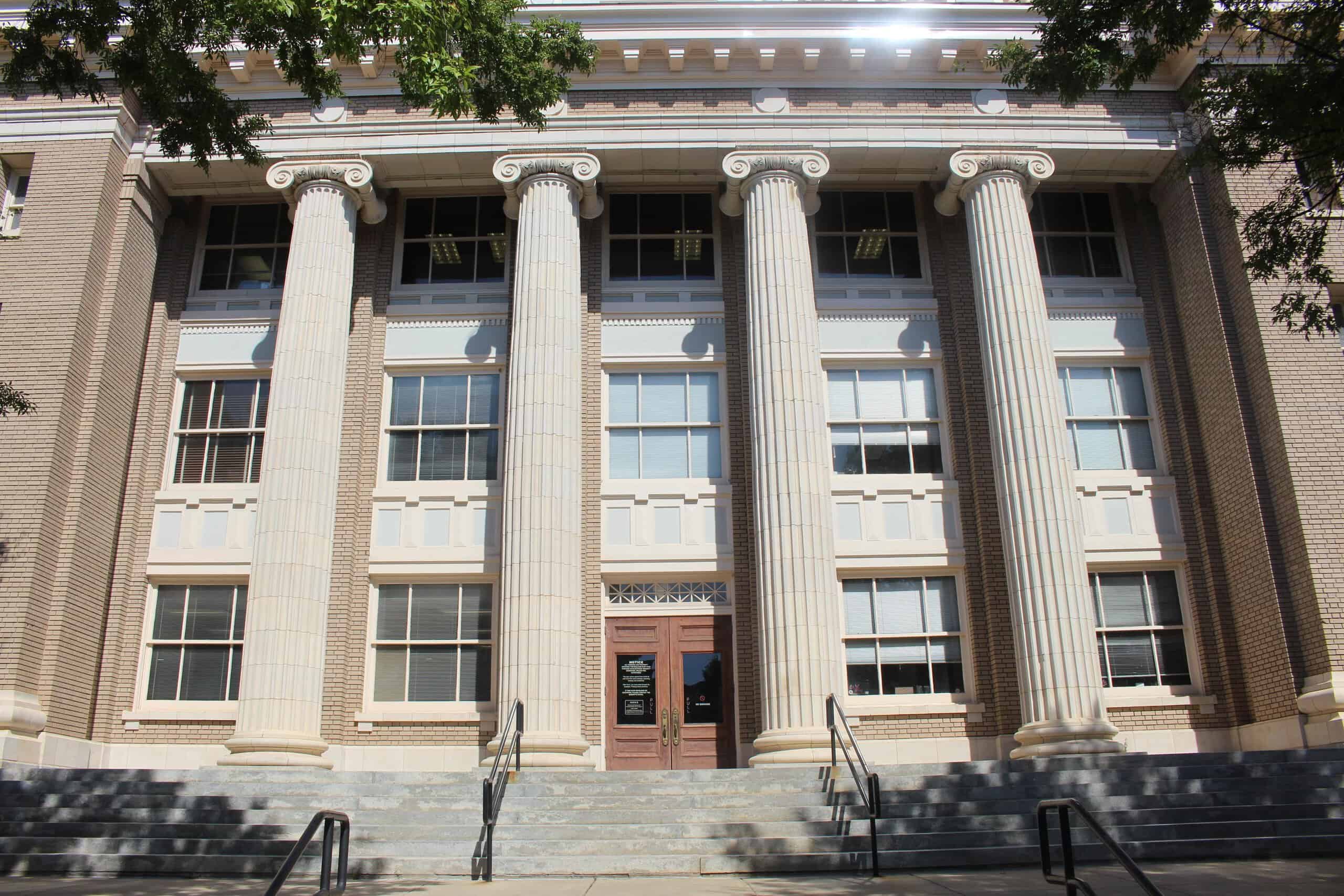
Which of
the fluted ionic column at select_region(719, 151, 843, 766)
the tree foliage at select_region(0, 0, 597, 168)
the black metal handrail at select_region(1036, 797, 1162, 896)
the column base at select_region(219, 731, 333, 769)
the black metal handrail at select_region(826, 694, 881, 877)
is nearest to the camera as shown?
the black metal handrail at select_region(1036, 797, 1162, 896)

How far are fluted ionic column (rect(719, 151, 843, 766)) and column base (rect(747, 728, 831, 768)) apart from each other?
14mm

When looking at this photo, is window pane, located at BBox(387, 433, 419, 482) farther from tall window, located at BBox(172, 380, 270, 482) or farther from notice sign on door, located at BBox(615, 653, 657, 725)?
notice sign on door, located at BBox(615, 653, 657, 725)

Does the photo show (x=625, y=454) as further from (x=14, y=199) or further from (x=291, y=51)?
(x=14, y=199)

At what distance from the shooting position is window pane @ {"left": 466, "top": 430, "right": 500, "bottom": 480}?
682 inches

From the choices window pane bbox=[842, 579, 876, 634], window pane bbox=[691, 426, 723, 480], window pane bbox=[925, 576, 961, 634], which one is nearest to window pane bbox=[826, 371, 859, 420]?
window pane bbox=[691, 426, 723, 480]

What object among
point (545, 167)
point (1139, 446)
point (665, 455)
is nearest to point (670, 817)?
point (665, 455)

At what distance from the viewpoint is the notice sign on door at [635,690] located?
16.2m

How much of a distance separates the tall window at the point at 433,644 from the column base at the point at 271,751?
1943mm

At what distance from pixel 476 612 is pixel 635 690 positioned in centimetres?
279

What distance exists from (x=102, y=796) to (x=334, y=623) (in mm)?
4477

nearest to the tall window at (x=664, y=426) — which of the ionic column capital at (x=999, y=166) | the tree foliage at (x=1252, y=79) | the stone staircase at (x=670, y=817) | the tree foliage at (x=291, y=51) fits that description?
the ionic column capital at (x=999, y=166)

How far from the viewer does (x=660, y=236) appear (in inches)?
743

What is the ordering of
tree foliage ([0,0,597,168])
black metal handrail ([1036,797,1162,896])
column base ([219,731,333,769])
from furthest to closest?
column base ([219,731,333,769]) < tree foliage ([0,0,597,168]) < black metal handrail ([1036,797,1162,896])

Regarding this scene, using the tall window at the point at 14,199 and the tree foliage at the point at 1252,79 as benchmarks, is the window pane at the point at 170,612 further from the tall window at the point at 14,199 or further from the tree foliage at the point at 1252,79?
the tree foliage at the point at 1252,79
